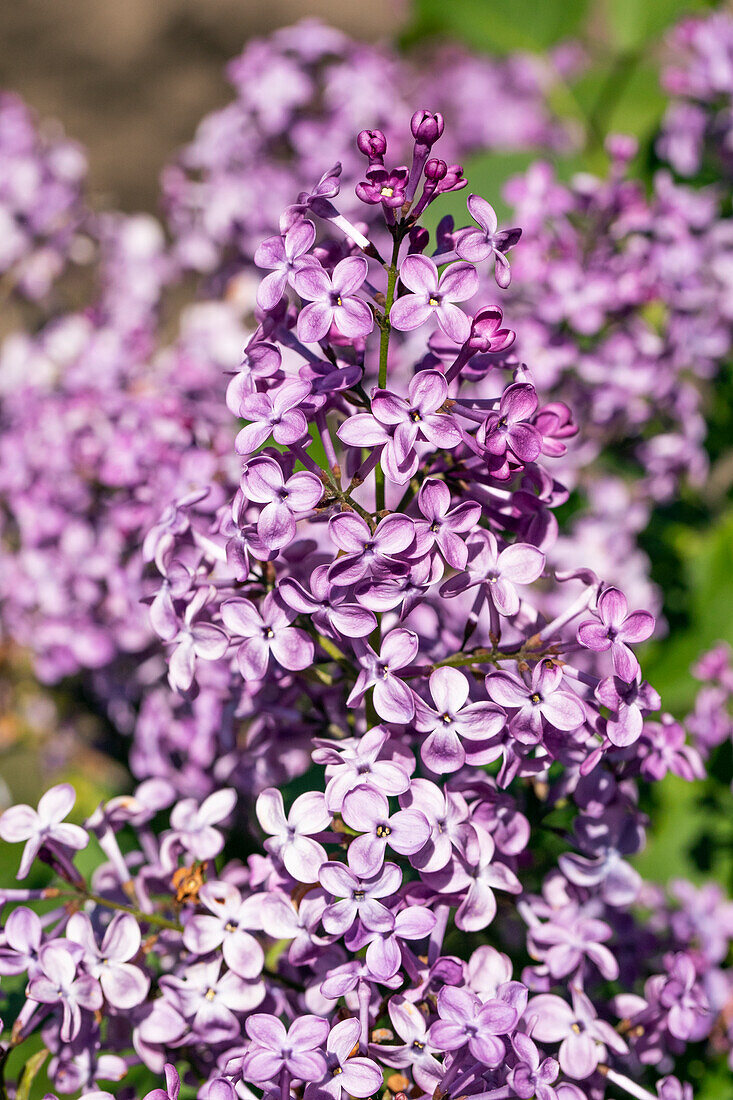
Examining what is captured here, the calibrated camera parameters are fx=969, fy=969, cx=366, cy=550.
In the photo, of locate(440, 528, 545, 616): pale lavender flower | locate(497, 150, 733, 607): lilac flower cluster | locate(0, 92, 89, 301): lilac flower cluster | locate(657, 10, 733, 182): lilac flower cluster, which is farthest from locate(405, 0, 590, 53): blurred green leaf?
locate(440, 528, 545, 616): pale lavender flower

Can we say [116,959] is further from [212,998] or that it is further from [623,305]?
[623,305]

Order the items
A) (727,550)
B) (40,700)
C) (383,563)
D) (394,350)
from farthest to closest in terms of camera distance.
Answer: (40,700)
(727,550)
(394,350)
(383,563)

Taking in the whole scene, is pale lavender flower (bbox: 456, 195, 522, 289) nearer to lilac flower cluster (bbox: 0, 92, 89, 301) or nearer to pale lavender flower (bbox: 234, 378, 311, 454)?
pale lavender flower (bbox: 234, 378, 311, 454)

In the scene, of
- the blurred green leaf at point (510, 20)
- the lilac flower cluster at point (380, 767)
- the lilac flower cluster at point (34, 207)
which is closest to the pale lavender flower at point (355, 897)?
the lilac flower cluster at point (380, 767)

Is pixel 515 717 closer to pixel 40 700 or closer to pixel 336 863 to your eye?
pixel 336 863

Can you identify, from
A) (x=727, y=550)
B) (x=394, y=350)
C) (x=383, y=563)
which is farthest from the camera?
(x=727, y=550)

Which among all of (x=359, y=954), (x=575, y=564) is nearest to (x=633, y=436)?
(x=575, y=564)

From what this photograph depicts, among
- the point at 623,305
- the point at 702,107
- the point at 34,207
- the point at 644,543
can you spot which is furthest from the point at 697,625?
the point at 34,207

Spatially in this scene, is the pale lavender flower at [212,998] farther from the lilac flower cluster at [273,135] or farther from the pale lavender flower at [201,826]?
the lilac flower cluster at [273,135]
